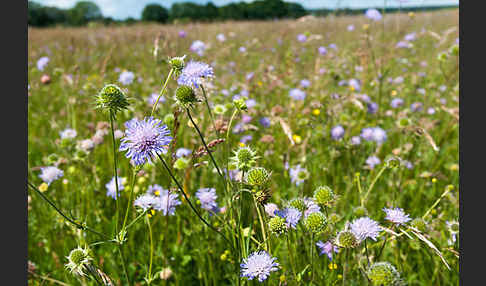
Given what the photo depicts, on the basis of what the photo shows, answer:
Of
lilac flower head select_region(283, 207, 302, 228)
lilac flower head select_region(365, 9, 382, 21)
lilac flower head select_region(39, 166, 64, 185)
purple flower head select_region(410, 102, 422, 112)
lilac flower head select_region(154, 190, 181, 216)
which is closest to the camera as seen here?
lilac flower head select_region(283, 207, 302, 228)

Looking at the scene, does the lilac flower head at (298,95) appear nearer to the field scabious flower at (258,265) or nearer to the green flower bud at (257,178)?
the green flower bud at (257,178)

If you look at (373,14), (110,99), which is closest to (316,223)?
(110,99)

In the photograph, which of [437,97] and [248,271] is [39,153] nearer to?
[248,271]

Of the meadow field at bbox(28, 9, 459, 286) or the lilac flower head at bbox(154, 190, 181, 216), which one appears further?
the lilac flower head at bbox(154, 190, 181, 216)

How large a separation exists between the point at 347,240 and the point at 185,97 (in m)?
0.72

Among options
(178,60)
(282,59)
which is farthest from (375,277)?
(282,59)

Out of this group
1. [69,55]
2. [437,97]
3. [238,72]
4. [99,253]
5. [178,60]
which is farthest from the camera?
[69,55]

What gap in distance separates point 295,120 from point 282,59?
2.36 m

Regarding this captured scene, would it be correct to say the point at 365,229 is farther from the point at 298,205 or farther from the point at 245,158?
the point at 245,158

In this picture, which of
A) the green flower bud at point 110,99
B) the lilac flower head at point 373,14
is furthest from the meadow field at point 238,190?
the lilac flower head at point 373,14

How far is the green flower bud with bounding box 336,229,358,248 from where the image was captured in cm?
105

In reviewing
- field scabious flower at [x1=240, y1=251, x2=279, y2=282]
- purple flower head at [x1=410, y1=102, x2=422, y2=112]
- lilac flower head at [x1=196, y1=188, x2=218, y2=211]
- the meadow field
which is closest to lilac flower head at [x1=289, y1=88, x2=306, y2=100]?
the meadow field

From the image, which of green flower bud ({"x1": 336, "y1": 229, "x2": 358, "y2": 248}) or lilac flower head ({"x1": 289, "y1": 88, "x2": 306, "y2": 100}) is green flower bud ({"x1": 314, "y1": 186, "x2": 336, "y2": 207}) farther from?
lilac flower head ({"x1": 289, "y1": 88, "x2": 306, "y2": 100})

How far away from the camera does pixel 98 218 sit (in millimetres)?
1936
